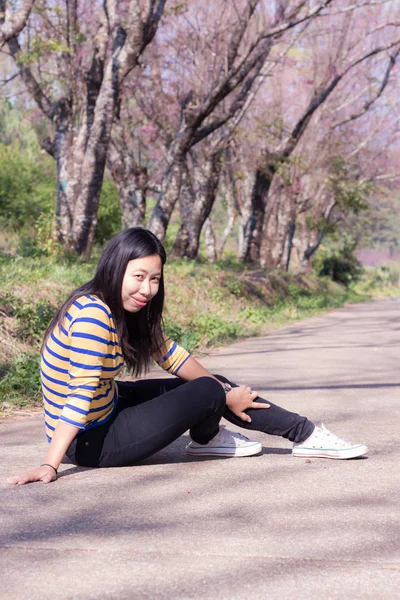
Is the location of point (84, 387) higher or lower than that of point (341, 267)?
higher

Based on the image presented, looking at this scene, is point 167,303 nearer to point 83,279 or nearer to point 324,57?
point 83,279

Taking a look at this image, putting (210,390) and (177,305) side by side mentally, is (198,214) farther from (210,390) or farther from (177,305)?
(210,390)

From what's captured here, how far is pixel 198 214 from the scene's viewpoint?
22.1 metres

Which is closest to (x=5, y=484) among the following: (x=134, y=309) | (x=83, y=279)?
(x=134, y=309)

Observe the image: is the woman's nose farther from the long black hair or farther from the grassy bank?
the grassy bank

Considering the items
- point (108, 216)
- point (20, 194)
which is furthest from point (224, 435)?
point (108, 216)

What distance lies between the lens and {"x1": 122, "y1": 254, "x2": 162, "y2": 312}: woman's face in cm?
442

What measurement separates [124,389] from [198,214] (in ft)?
56.9

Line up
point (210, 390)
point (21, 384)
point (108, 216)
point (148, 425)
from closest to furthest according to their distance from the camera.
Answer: point (148, 425)
point (210, 390)
point (21, 384)
point (108, 216)

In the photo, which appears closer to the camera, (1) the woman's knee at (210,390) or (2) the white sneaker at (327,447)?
(1) the woman's knee at (210,390)

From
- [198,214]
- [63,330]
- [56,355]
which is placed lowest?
[56,355]

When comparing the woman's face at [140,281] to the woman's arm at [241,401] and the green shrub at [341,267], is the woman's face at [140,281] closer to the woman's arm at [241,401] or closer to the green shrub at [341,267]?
the woman's arm at [241,401]

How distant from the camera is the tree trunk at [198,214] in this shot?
21.5 meters

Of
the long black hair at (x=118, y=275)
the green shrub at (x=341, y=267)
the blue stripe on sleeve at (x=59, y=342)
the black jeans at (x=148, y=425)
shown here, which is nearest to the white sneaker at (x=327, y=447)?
the black jeans at (x=148, y=425)
